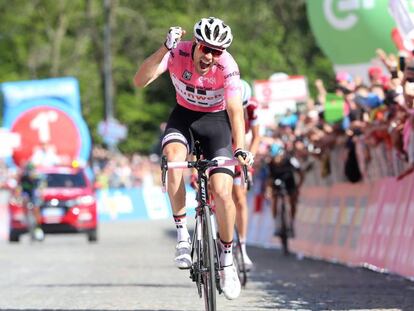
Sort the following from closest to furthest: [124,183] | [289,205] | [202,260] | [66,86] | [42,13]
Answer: [202,260] < [289,205] < [66,86] < [124,183] < [42,13]

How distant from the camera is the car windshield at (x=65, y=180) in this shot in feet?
100

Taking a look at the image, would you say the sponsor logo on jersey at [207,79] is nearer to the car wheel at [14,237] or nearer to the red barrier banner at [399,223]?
the red barrier banner at [399,223]

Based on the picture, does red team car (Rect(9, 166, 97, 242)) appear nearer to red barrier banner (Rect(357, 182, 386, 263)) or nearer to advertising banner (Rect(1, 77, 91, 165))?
advertising banner (Rect(1, 77, 91, 165))

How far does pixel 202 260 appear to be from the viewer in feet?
32.4

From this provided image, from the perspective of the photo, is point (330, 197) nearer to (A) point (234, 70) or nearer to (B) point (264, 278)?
(B) point (264, 278)

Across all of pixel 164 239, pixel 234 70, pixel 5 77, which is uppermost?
pixel 5 77

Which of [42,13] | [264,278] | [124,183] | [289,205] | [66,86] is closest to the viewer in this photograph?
[264,278]

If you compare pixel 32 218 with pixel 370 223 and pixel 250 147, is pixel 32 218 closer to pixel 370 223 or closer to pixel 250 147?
pixel 370 223

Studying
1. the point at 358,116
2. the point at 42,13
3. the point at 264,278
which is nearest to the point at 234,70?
the point at 264,278

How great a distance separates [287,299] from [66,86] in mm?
29834

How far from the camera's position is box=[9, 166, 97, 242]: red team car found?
98.4 ft

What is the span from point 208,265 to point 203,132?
118cm

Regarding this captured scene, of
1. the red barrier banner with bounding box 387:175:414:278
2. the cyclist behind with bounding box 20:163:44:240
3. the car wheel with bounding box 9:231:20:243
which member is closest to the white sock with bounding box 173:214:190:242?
the red barrier banner with bounding box 387:175:414:278

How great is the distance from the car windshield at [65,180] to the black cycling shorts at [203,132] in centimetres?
2012
